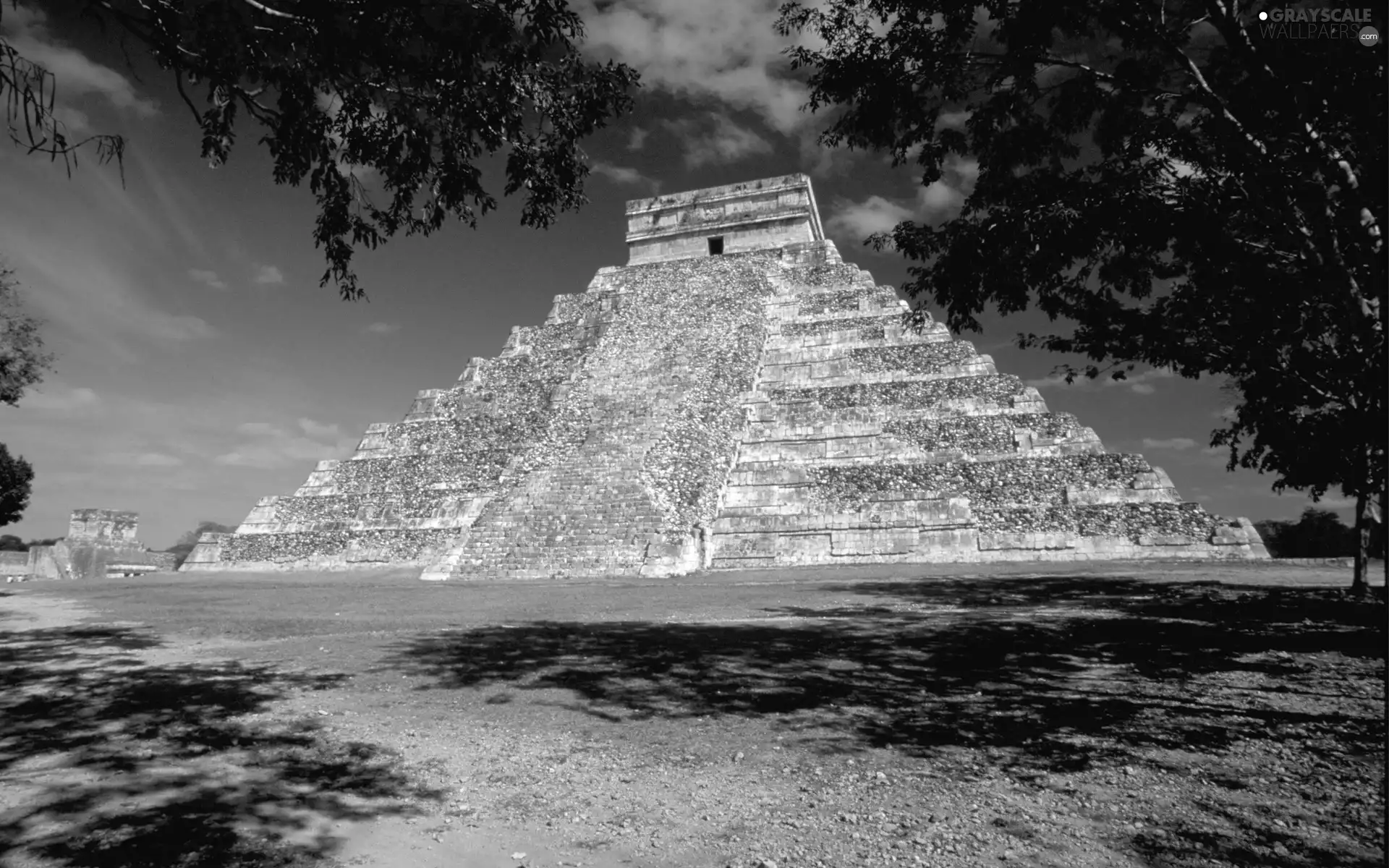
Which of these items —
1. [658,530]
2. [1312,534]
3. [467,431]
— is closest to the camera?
[658,530]

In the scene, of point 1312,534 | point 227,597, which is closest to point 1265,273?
point 227,597

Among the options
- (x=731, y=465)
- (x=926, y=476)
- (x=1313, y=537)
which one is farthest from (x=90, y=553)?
(x=1313, y=537)

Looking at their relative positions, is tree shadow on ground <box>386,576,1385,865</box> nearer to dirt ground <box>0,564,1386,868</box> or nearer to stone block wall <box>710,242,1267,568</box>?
dirt ground <box>0,564,1386,868</box>

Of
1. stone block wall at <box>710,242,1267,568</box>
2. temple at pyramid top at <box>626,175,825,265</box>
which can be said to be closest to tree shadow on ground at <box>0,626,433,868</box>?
stone block wall at <box>710,242,1267,568</box>

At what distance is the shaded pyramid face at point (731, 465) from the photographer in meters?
17.8

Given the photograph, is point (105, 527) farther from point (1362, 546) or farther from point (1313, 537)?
point (1313, 537)

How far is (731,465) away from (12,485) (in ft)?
59.8

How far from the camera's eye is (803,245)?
31.8 metres

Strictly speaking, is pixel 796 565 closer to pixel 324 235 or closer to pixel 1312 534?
pixel 324 235

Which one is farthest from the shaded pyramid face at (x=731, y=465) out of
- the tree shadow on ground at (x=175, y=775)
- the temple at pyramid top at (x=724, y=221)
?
the tree shadow on ground at (x=175, y=775)

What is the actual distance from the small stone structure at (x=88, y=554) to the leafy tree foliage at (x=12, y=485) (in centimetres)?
245

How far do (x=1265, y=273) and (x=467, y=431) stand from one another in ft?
69.4

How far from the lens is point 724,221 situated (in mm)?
33688

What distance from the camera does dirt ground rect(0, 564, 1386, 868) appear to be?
329 centimetres
